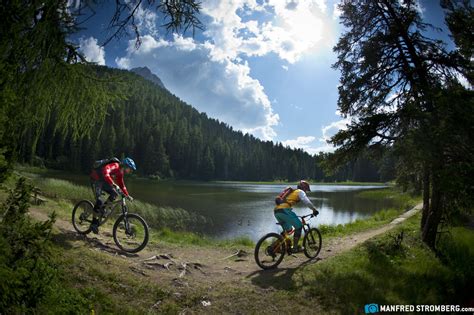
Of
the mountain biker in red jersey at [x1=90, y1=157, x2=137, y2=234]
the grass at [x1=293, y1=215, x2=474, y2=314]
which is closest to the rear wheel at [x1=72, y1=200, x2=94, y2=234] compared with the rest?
the mountain biker in red jersey at [x1=90, y1=157, x2=137, y2=234]

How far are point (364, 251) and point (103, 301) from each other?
844 cm

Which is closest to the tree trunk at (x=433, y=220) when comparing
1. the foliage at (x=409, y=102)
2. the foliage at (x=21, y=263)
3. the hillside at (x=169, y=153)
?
the foliage at (x=409, y=102)

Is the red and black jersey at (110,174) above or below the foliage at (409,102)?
below

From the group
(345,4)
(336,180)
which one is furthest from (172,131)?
(345,4)

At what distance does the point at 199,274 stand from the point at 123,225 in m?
2.93

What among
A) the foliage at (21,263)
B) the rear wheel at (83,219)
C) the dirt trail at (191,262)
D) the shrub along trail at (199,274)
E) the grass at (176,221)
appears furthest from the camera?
the grass at (176,221)

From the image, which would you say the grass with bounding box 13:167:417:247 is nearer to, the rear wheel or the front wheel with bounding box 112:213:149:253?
the rear wheel

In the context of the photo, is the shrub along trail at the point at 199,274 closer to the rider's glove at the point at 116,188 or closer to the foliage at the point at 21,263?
the rider's glove at the point at 116,188

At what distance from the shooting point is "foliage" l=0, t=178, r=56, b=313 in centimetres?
278

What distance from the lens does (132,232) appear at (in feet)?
30.5

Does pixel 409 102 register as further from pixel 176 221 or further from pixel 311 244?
pixel 176 221

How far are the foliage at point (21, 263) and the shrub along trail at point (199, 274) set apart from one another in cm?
308

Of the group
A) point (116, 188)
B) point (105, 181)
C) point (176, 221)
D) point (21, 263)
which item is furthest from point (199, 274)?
point (176, 221)

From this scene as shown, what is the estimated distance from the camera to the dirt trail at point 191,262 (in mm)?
7654
